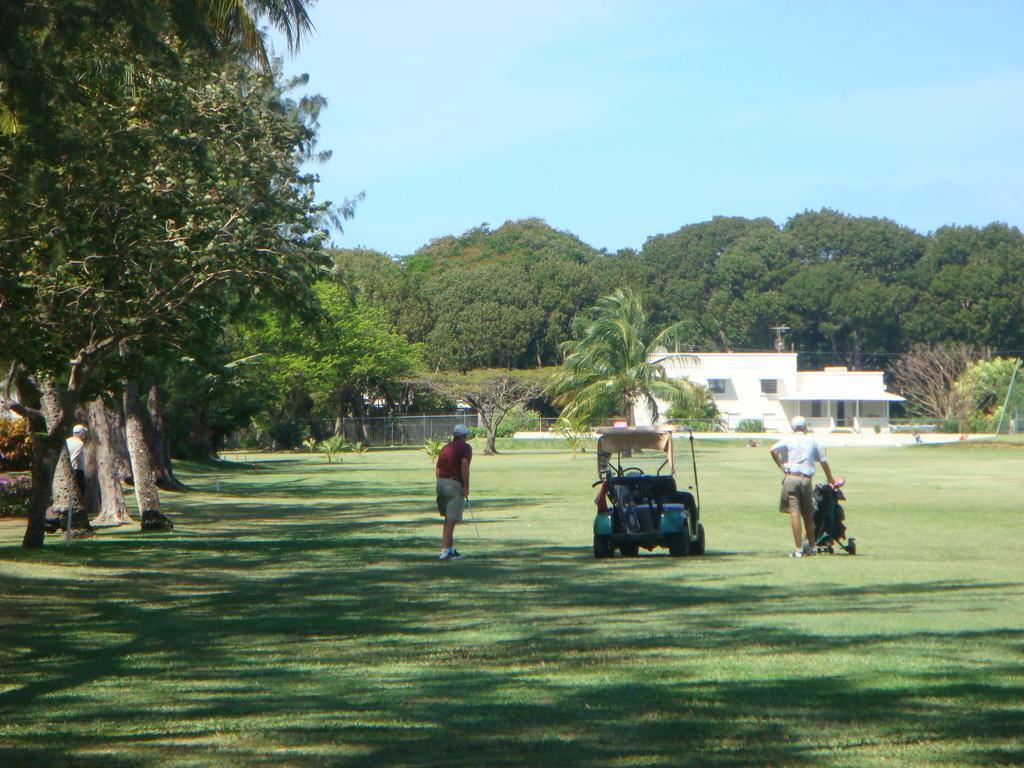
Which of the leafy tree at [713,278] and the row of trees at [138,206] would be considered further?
the leafy tree at [713,278]

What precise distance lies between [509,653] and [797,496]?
855 cm

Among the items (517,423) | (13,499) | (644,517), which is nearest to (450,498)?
(644,517)

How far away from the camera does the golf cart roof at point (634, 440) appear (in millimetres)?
17984

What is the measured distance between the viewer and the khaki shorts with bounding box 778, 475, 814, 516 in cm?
1709

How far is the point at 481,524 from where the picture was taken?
81.3 ft

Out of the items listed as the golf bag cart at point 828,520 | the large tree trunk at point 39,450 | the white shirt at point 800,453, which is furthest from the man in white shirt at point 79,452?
the golf bag cart at point 828,520

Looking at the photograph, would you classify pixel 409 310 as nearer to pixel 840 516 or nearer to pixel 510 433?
pixel 510 433

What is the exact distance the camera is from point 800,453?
17.3 metres

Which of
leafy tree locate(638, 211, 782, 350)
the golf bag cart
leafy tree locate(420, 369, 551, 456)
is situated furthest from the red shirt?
leafy tree locate(638, 211, 782, 350)

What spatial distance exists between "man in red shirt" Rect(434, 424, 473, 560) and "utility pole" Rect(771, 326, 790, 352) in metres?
85.5

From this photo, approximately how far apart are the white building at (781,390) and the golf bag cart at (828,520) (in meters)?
73.9

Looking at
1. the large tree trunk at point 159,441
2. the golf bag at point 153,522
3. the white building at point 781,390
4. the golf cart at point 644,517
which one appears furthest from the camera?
the white building at point 781,390

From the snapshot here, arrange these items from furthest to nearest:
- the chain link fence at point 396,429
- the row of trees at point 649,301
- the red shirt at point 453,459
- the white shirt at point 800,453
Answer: the chain link fence at point 396,429 < the row of trees at point 649,301 < the red shirt at point 453,459 < the white shirt at point 800,453

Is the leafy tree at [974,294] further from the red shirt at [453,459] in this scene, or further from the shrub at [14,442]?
the red shirt at [453,459]
